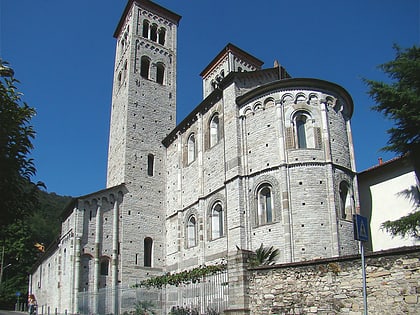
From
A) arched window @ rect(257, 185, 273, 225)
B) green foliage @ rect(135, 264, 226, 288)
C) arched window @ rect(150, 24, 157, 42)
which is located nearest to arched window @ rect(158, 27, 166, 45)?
arched window @ rect(150, 24, 157, 42)

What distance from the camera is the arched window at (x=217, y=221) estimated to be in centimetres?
2316

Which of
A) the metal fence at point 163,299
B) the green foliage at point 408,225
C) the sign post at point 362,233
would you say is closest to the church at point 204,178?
the metal fence at point 163,299

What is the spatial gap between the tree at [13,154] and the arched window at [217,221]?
13.9 meters

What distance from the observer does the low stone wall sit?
9.80 meters

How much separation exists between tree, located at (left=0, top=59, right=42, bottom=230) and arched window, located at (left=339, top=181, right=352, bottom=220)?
14.4 meters

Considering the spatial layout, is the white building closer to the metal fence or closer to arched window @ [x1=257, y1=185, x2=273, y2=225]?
arched window @ [x1=257, y1=185, x2=273, y2=225]

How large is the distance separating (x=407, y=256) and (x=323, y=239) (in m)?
9.27

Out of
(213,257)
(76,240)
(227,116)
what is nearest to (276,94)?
(227,116)

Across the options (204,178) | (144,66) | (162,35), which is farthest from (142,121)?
(162,35)

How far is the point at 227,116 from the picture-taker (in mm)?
23406

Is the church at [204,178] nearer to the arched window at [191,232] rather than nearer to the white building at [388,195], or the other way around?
the arched window at [191,232]

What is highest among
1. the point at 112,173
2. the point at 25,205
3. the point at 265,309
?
the point at 112,173

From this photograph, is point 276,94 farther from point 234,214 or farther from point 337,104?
point 234,214

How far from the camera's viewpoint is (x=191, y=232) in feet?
84.9
